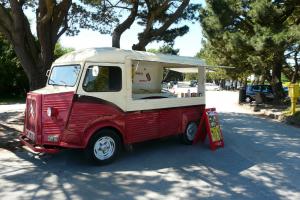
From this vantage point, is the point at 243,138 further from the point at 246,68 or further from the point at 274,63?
the point at 246,68

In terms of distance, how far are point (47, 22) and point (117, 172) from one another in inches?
315

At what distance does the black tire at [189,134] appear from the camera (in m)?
10.6

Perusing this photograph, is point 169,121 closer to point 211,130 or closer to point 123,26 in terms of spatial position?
point 211,130

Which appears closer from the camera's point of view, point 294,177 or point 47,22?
point 294,177

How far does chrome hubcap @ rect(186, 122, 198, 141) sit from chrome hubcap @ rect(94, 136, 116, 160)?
288cm

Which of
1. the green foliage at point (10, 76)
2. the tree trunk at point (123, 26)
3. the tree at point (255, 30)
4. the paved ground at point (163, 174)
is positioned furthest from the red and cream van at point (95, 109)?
the green foliage at point (10, 76)

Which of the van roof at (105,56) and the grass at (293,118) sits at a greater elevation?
the van roof at (105,56)

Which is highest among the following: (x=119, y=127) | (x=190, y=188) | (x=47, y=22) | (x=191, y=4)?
(x=191, y=4)

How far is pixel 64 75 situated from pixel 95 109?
1227mm

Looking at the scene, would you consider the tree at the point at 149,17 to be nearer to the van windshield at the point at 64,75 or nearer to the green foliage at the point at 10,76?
the van windshield at the point at 64,75

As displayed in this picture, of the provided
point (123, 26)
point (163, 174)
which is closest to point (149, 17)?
point (123, 26)

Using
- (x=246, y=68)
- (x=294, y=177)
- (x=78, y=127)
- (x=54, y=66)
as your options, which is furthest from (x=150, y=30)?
(x=246, y=68)

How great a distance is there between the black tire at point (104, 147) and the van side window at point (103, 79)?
91 centimetres

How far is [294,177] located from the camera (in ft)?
24.3
